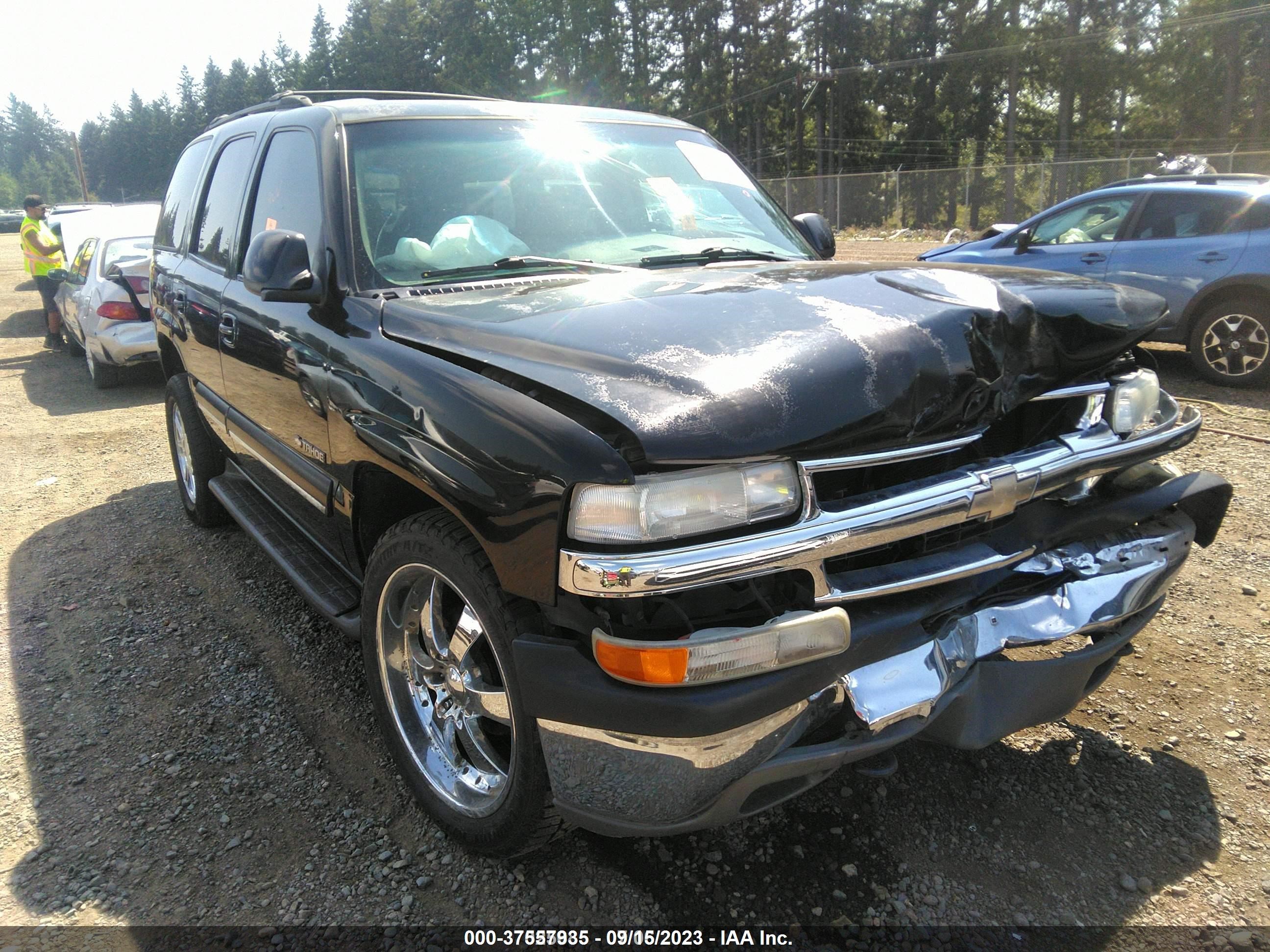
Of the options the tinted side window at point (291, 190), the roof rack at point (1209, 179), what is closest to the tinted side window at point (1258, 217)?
the roof rack at point (1209, 179)

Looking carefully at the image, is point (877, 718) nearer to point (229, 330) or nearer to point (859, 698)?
point (859, 698)

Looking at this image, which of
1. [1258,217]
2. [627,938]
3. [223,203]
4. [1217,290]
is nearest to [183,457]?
[223,203]

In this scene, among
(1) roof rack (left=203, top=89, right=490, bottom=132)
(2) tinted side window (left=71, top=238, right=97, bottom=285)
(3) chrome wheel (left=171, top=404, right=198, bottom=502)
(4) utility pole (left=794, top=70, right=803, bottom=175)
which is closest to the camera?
(1) roof rack (left=203, top=89, right=490, bottom=132)

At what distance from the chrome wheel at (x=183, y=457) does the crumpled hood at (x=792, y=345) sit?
300 cm

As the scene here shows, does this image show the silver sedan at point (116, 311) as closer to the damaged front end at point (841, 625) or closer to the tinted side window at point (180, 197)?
the tinted side window at point (180, 197)

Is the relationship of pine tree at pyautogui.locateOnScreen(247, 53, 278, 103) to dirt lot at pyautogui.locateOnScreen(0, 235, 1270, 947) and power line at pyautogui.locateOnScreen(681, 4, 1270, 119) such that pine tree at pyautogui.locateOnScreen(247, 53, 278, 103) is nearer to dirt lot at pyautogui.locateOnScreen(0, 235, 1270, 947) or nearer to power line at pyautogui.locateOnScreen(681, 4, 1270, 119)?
power line at pyautogui.locateOnScreen(681, 4, 1270, 119)

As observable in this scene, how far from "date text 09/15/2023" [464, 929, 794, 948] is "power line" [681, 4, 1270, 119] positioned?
4908 cm

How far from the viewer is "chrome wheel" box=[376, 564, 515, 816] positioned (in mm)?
2291

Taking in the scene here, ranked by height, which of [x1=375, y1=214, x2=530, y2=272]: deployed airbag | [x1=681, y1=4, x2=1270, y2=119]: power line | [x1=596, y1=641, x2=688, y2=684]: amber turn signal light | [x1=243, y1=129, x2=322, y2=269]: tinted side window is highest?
[x1=681, y1=4, x2=1270, y2=119]: power line

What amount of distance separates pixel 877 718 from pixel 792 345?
828 mm

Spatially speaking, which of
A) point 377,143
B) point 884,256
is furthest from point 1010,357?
point 884,256

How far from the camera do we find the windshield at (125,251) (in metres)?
9.29

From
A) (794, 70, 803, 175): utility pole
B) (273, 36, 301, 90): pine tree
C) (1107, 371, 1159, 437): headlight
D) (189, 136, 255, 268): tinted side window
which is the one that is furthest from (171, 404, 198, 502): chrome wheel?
(273, 36, 301, 90): pine tree

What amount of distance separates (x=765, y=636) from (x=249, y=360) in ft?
8.37
